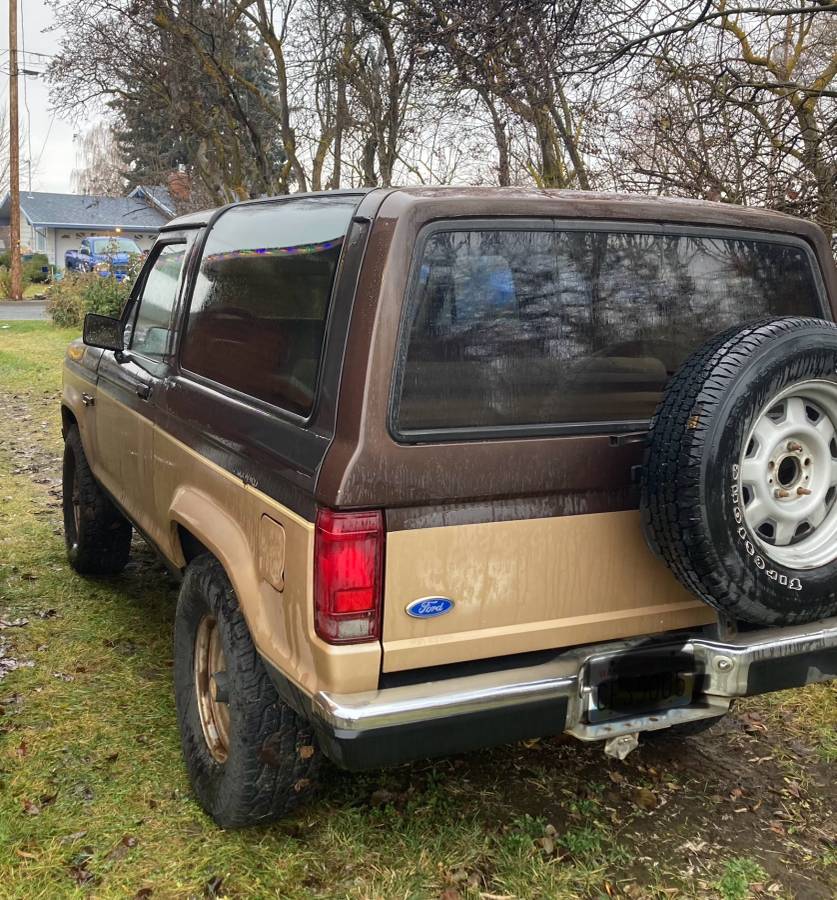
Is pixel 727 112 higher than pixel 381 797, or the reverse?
pixel 727 112

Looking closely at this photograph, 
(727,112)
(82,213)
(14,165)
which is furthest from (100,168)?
(727,112)

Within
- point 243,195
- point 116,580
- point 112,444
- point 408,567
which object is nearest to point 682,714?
point 408,567

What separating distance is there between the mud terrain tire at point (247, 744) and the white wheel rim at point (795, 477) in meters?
1.41

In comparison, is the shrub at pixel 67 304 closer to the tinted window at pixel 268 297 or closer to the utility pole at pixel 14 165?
the utility pole at pixel 14 165

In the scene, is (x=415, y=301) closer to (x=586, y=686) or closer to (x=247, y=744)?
(x=586, y=686)

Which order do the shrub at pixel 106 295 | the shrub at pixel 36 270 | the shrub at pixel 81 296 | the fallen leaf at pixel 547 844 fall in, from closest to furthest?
the fallen leaf at pixel 547 844
the shrub at pixel 106 295
the shrub at pixel 81 296
the shrub at pixel 36 270

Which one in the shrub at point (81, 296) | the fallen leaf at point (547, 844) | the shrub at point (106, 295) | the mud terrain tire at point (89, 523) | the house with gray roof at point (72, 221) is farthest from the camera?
the house with gray roof at point (72, 221)

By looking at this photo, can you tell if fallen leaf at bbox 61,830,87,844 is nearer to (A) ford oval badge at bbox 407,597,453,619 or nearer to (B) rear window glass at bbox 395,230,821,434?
(A) ford oval badge at bbox 407,597,453,619

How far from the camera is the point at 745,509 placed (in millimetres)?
2277

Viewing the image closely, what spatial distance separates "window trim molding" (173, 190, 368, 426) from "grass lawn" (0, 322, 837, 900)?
1347 millimetres

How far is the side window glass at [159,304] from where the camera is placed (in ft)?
11.9

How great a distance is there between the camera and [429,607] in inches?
87.4

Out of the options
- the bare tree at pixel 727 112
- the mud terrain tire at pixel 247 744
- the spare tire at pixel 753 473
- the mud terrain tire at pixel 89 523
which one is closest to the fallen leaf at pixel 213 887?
the mud terrain tire at pixel 247 744

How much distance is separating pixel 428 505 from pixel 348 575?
0.85 feet
